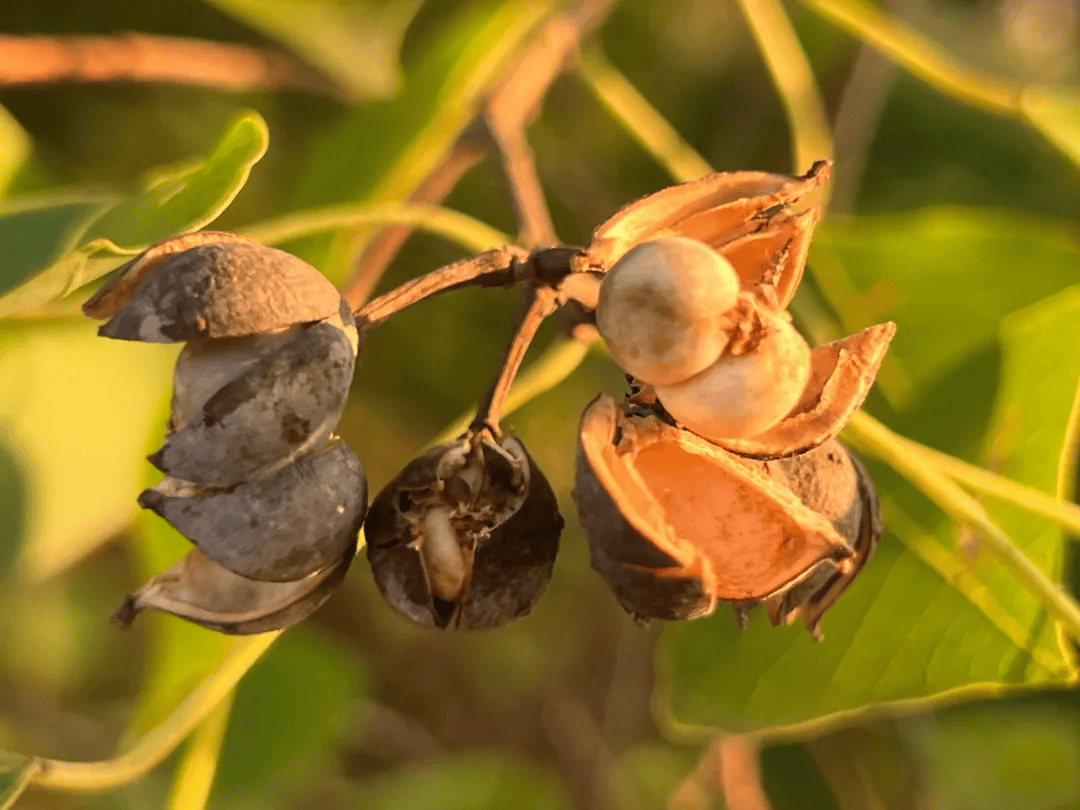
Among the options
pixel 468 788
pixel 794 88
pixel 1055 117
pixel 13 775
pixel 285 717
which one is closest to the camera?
pixel 13 775

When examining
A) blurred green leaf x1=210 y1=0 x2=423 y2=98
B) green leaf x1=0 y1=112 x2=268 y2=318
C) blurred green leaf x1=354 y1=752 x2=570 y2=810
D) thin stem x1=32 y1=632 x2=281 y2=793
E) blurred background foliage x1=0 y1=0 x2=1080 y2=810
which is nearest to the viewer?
green leaf x1=0 y1=112 x2=268 y2=318

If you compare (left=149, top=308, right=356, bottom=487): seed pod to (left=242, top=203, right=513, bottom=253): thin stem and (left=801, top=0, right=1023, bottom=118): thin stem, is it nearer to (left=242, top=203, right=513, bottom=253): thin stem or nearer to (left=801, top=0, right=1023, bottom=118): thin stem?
(left=242, top=203, right=513, bottom=253): thin stem

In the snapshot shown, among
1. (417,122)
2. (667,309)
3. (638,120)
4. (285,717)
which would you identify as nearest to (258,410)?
(667,309)

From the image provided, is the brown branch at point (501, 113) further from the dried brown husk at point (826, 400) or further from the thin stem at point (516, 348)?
the dried brown husk at point (826, 400)

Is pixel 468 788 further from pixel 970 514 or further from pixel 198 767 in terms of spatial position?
pixel 970 514

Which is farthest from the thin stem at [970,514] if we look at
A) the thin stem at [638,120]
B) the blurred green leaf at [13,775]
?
the blurred green leaf at [13,775]

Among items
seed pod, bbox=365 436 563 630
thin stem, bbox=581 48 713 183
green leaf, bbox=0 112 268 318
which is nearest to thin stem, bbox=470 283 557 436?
seed pod, bbox=365 436 563 630
